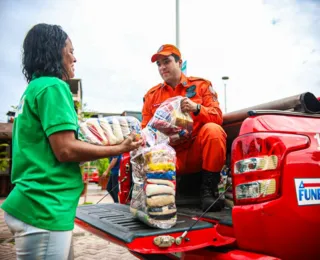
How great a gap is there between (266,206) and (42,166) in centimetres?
109

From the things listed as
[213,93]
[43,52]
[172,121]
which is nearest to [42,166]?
[43,52]

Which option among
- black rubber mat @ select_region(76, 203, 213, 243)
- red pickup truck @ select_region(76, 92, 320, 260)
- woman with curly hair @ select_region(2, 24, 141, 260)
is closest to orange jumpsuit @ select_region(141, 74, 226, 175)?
black rubber mat @ select_region(76, 203, 213, 243)

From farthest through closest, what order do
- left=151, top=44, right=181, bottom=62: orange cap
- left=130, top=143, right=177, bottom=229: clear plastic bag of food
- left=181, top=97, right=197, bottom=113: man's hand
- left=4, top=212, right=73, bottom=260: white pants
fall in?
1. left=151, top=44, right=181, bottom=62: orange cap
2. left=181, top=97, right=197, bottom=113: man's hand
3. left=130, top=143, right=177, bottom=229: clear plastic bag of food
4. left=4, top=212, right=73, bottom=260: white pants

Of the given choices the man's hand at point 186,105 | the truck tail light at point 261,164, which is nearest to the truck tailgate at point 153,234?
the truck tail light at point 261,164

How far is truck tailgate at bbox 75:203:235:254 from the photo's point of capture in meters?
1.68

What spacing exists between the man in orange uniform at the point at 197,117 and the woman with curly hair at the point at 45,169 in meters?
1.12

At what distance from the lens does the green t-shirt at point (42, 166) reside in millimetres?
1443

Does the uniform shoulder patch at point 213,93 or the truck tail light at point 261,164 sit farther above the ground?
the uniform shoulder patch at point 213,93

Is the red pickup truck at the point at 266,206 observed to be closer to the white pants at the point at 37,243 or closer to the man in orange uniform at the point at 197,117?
the white pants at the point at 37,243

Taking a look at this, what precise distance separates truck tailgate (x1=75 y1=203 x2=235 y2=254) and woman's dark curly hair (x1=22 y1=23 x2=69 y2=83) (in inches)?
36.2

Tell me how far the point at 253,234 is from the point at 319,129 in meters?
0.72

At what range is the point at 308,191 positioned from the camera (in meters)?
1.66

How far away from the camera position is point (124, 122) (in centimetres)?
187

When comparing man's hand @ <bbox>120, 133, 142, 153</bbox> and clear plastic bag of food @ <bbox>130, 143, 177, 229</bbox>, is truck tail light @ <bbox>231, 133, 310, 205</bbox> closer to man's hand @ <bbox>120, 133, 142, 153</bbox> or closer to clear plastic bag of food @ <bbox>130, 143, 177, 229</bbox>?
clear plastic bag of food @ <bbox>130, 143, 177, 229</bbox>
